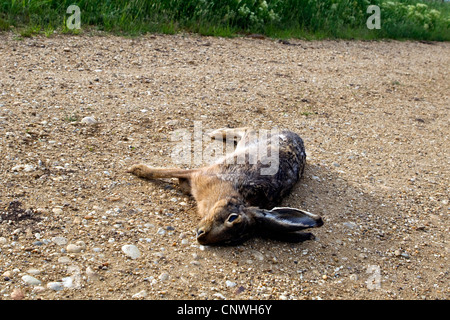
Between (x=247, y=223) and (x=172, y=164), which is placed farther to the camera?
(x=172, y=164)

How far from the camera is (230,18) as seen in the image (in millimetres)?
9477

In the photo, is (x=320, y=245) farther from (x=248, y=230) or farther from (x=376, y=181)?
(x=376, y=181)

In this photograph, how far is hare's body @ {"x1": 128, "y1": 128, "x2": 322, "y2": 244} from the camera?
3631 mm

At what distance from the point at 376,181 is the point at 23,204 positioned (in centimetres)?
339

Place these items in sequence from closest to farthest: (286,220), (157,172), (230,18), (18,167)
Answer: (286,220), (18,167), (157,172), (230,18)

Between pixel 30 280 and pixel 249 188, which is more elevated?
pixel 249 188

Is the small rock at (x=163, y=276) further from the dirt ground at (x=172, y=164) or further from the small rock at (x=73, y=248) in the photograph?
the small rock at (x=73, y=248)

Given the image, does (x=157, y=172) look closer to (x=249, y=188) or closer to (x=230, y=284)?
(x=249, y=188)

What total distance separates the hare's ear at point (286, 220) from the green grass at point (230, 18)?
5.18 meters

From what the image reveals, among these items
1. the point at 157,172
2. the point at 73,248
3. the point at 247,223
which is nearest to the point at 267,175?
the point at 247,223

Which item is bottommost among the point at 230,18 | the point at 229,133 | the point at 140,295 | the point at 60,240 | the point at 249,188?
the point at 140,295

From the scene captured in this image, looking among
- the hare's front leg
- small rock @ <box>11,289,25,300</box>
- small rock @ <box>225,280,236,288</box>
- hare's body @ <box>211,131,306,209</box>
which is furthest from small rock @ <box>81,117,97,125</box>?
small rock @ <box>225,280,236,288</box>

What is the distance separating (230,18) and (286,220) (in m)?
6.62

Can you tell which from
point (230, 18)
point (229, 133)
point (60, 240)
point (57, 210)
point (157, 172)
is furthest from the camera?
point (230, 18)
